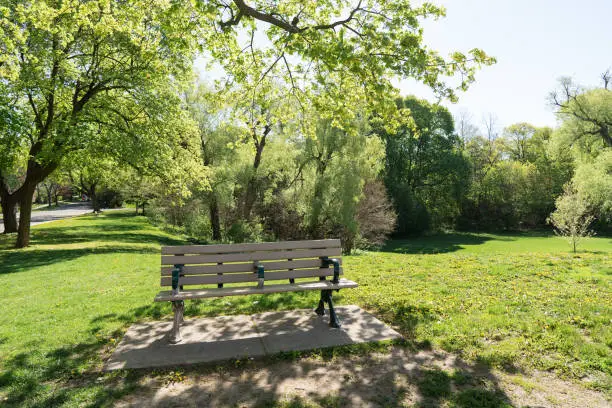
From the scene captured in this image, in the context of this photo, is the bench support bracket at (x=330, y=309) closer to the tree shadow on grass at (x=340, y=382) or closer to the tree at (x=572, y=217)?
the tree shadow on grass at (x=340, y=382)

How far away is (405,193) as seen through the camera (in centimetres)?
3906

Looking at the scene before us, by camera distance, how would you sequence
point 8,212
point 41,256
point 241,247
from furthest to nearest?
point 8,212 → point 41,256 → point 241,247

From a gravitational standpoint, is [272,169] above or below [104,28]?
below

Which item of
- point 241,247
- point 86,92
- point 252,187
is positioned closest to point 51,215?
point 252,187

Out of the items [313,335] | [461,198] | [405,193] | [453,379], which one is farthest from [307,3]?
[461,198]

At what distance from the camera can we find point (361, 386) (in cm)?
388

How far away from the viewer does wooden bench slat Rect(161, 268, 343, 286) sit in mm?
5391

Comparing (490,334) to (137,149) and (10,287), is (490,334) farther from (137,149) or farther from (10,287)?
(137,149)

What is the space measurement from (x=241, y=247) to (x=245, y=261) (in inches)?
8.9

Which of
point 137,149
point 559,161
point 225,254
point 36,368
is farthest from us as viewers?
point 559,161

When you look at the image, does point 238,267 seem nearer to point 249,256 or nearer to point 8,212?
point 249,256

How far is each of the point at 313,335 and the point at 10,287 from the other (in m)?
8.14

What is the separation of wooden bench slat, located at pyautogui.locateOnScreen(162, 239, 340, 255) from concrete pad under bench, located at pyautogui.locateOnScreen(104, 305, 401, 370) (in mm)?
1065

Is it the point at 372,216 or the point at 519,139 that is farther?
the point at 519,139
